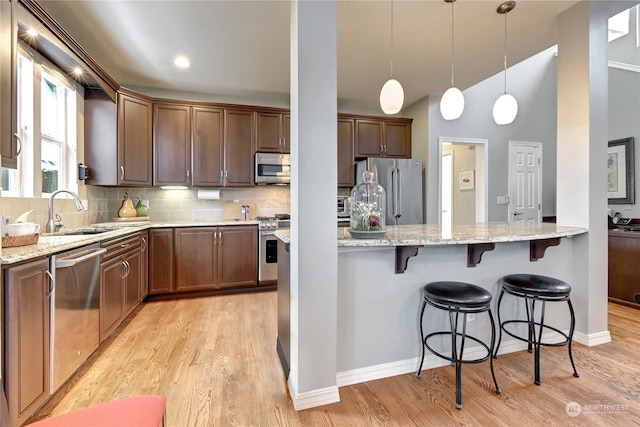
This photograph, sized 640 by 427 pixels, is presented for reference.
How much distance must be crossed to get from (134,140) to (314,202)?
9.66ft

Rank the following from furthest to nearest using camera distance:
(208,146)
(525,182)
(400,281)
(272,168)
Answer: (525,182) → (272,168) → (208,146) → (400,281)

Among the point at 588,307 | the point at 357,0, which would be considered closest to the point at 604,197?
the point at 588,307

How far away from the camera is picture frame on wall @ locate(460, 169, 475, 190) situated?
5.26 m

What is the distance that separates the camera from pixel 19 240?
166 centimetres

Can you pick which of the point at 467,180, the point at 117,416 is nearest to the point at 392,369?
the point at 117,416

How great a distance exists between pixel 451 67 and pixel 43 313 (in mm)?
4151

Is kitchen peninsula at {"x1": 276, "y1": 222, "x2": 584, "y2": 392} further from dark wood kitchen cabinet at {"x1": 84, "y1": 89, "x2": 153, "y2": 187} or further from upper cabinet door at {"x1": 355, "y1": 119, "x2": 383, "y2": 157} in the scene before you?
upper cabinet door at {"x1": 355, "y1": 119, "x2": 383, "y2": 157}

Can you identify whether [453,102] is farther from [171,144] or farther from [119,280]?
[171,144]

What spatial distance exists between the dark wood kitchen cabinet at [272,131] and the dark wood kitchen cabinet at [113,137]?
1401 millimetres

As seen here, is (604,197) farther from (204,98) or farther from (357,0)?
(204,98)

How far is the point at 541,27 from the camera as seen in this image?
275 centimetres

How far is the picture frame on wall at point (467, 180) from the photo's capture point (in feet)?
17.3

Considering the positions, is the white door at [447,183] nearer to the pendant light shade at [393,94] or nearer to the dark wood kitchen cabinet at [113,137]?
the pendant light shade at [393,94]

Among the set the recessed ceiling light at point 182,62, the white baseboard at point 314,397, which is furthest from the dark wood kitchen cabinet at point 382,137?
the white baseboard at point 314,397
